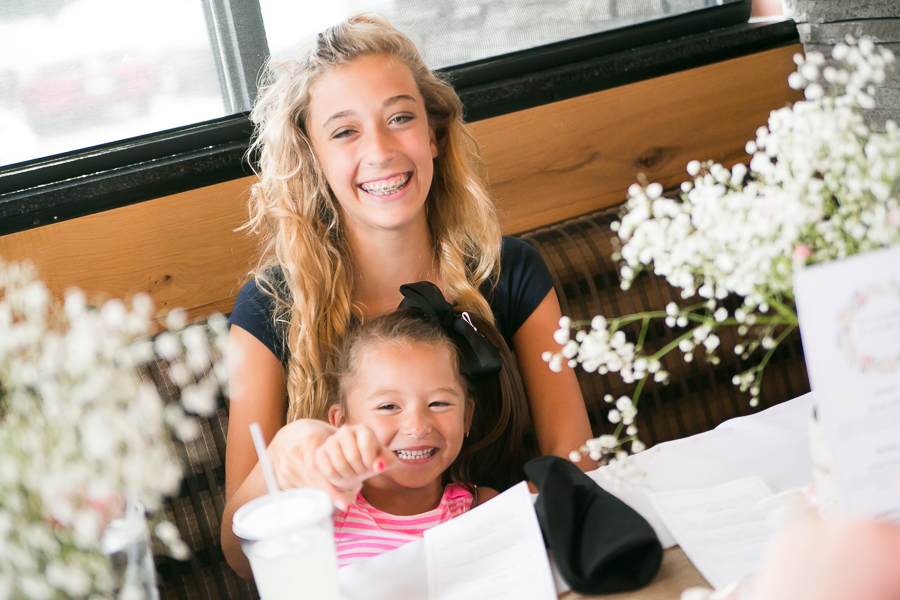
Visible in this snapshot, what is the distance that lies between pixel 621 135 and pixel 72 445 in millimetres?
1884

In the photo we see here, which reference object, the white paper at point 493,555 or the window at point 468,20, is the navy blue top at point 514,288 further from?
the white paper at point 493,555

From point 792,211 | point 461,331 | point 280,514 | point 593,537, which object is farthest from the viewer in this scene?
point 461,331

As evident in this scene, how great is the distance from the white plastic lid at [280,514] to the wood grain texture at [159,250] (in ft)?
3.76

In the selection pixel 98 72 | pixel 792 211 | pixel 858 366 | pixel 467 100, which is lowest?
pixel 858 366

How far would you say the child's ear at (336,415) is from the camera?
1.45 meters

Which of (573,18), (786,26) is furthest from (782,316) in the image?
(786,26)

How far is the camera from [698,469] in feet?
3.48

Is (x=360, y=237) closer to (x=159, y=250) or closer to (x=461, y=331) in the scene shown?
(x=461, y=331)

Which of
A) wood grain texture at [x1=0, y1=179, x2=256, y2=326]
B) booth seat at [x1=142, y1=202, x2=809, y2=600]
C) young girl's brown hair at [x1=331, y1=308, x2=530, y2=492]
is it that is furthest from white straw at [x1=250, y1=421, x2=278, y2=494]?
wood grain texture at [x1=0, y1=179, x2=256, y2=326]

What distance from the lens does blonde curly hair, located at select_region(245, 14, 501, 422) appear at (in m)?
1.57

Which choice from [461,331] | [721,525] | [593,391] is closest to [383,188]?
[461,331]

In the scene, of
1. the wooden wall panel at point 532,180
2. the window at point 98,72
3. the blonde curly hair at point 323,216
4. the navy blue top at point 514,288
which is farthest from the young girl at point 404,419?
the window at point 98,72

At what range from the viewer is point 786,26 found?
230cm

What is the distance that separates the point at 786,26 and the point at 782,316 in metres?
1.90
